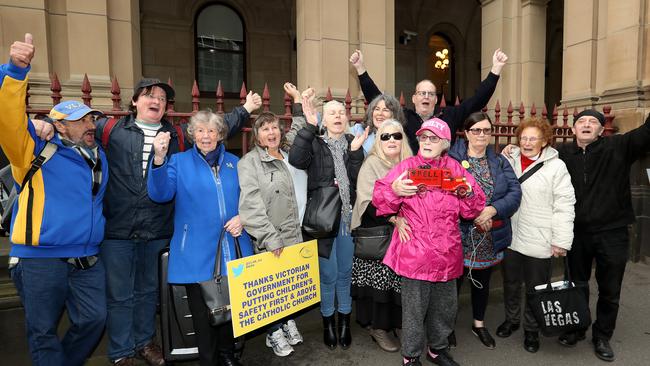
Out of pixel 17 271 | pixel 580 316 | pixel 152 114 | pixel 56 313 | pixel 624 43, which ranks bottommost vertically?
pixel 580 316

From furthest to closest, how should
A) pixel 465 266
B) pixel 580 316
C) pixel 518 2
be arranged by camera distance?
pixel 518 2 < pixel 465 266 < pixel 580 316

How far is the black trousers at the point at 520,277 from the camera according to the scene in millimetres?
3574

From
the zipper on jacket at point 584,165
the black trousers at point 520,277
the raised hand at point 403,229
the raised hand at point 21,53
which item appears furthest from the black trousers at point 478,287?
the raised hand at point 21,53

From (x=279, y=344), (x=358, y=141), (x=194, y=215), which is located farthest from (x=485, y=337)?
(x=194, y=215)

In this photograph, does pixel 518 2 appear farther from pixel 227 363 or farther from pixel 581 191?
pixel 227 363

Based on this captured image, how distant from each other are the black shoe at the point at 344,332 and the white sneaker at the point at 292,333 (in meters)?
0.41

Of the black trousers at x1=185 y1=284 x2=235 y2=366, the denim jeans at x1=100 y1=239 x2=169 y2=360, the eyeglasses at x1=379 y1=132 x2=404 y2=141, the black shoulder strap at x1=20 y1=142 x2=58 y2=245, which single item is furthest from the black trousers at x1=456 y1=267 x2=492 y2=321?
the black shoulder strap at x1=20 y1=142 x2=58 y2=245

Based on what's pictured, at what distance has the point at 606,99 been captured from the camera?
6.91 m

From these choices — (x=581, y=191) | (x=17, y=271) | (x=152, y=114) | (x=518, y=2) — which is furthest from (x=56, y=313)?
(x=518, y=2)

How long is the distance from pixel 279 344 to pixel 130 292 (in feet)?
4.48

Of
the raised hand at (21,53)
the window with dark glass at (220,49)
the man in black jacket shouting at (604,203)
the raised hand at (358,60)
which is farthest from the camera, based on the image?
the window with dark glass at (220,49)

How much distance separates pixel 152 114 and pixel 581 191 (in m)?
3.77

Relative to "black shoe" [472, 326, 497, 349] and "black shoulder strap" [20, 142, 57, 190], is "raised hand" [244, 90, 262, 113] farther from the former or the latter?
"black shoe" [472, 326, 497, 349]

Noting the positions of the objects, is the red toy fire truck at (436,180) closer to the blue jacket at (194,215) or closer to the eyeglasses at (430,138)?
the eyeglasses at (430,138)
